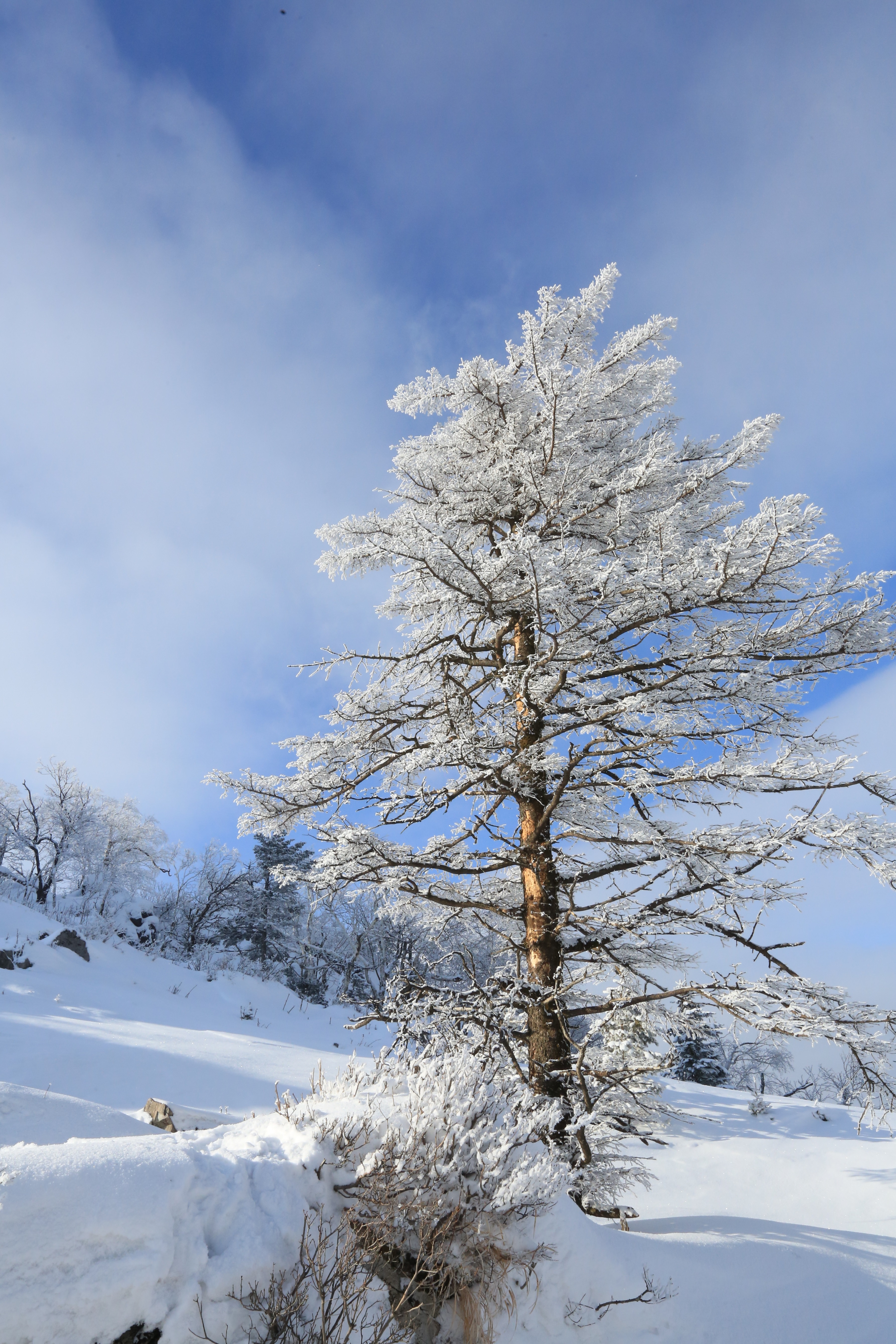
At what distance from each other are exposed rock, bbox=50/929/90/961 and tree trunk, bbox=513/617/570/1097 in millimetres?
12160

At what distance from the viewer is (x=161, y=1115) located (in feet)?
14.7

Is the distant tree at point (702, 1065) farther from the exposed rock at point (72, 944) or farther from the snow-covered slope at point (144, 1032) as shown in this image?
the exposed rock at point (72, 944)

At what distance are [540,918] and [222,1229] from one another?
344 centimetres

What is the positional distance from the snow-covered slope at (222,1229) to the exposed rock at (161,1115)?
47 centimetres

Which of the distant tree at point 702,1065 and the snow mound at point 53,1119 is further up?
the snow mound at point 53,1119

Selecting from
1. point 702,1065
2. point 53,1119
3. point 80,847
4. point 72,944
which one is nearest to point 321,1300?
point 53,1119

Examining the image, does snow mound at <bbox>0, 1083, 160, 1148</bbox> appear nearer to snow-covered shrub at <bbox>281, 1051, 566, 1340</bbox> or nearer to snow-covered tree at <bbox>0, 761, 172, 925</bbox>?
A: snow-covered shrub at <bbox>281, 1051, 566, 1340</bbox>

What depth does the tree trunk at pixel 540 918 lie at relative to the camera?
16.3 feet

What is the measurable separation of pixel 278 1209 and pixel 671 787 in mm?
4225

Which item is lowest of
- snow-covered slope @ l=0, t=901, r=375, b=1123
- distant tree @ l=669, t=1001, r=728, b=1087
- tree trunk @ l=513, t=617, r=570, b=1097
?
distant tree @ l=669, t=1001, r=728, b=1087

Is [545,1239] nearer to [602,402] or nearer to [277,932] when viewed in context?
[602,402]

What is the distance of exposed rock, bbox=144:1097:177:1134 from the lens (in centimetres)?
438

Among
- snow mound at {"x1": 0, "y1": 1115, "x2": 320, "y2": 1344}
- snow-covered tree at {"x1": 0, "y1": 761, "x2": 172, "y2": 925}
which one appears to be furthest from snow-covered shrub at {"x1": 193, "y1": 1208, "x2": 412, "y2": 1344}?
snow-covered tree at {"x1": 0, "y1": 761, "x2": 172, "y2": 925}

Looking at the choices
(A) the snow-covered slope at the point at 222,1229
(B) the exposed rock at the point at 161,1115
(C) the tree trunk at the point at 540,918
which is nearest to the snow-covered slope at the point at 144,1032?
(A) the snow-covered slope at the point at 222,1229
